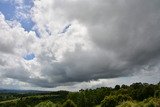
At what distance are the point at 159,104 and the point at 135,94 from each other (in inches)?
3001

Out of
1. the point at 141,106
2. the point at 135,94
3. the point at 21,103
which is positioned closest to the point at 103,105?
the point at 141,106

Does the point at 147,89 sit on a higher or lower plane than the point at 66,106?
higher

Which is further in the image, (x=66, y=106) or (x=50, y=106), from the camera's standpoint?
(x=50, y=106)

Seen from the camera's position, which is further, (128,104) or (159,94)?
(159,94)

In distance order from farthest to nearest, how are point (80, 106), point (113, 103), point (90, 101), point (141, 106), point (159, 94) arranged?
1. point (90, 101)
2. point (80, 106)
3. point (159, 94)
4. point (113, 103)
5. point (141, 106)

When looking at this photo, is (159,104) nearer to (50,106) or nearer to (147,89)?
(50,106)

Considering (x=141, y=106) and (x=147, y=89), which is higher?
(x=147, y=89)

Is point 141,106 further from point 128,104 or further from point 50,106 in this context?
point 50,106

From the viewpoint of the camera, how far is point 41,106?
483ft

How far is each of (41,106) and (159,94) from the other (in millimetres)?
64354

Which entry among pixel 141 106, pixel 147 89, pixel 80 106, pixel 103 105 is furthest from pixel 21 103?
pixel 141 106

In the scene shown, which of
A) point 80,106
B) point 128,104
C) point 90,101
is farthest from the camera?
point 90,101

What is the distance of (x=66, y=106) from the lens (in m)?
121

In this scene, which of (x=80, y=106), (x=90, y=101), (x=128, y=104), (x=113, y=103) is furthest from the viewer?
(x=90, y=101)
